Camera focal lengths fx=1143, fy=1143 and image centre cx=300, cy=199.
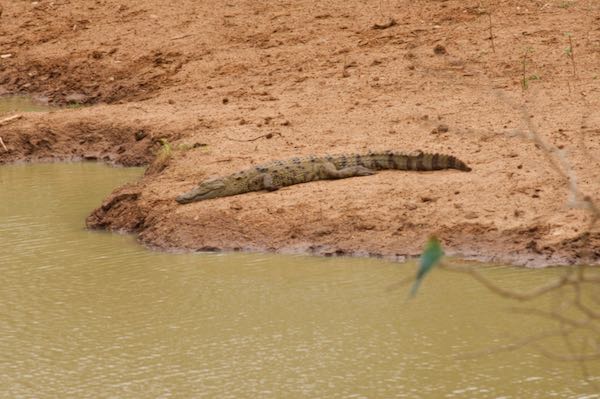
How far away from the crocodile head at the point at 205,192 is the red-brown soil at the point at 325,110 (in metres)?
0.08

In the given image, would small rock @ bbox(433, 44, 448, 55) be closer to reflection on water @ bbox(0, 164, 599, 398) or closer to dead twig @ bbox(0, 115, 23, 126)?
dead twig @ bbox(0, 115, 23, 126)

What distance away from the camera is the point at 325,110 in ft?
35.5

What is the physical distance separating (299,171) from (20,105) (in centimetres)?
600

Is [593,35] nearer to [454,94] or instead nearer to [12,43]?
[454,94]

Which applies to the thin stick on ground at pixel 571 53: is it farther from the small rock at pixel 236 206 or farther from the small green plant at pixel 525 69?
the small rock at pixel 236 206

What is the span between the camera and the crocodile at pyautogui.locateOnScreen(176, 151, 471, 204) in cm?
877

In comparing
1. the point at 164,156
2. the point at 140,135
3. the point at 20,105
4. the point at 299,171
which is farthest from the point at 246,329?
the point at 20,105

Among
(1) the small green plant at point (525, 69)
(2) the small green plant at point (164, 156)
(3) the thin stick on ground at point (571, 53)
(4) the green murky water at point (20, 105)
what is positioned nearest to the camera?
(2) the small green plant at point (164, 156)

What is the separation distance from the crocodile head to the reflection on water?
0.58 m

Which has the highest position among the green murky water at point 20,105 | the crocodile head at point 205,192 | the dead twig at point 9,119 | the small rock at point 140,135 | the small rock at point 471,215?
the green murky water at point 20,105

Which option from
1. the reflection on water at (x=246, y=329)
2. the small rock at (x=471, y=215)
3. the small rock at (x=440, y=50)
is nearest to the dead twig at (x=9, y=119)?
the reflection on water at (x=246, y=329)

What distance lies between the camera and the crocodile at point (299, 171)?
877 cm

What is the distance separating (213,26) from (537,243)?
25.3 feet

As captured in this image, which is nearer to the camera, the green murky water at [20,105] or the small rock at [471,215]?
the small rock at [471,215]
